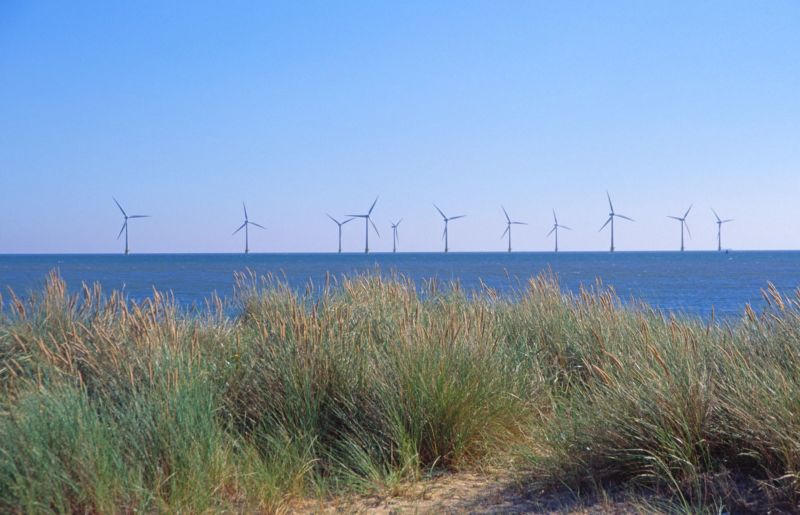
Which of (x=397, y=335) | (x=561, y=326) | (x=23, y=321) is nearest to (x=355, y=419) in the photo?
(x=397, y=335)

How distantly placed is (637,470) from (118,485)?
141 inches

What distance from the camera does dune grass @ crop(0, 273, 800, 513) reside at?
18.2ft

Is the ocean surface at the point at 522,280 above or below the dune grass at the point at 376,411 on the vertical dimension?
below

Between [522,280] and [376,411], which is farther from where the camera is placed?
[522,280]

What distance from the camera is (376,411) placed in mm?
7324

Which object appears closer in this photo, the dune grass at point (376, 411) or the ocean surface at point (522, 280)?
the dune grass at point (376, 411)

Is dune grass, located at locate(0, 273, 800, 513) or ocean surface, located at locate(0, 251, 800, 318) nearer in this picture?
dune grass, located at locate(0, 273, 800, 513)

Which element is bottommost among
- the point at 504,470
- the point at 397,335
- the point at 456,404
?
the point at 504,470

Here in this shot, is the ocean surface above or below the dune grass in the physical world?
below

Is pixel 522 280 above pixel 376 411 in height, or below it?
below

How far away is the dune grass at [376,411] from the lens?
5.56 metres

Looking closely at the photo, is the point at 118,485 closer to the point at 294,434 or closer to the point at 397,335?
the point at 294,434

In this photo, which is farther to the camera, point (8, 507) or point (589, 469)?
point (589, 469)

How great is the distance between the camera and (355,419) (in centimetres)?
733
